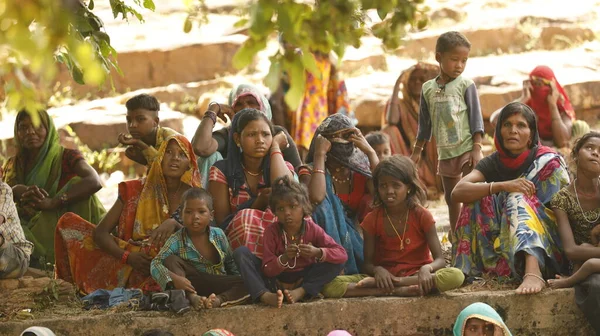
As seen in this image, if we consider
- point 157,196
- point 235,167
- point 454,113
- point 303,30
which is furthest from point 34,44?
point 454,113

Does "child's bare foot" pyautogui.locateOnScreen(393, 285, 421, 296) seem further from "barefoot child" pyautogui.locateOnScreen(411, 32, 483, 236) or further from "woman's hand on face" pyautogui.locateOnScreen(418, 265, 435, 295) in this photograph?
"barefoot child" pyautogui.locateOnScreen(411, 32, 483, 236)

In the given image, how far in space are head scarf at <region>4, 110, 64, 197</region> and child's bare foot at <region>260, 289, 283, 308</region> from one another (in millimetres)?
2404

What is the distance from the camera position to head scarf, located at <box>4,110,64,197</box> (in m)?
8.14

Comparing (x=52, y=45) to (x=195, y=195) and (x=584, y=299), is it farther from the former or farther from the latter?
(x=584, y=299)

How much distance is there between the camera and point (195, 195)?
264 inches

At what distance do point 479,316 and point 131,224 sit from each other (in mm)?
2645

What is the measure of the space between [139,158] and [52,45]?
4.40m

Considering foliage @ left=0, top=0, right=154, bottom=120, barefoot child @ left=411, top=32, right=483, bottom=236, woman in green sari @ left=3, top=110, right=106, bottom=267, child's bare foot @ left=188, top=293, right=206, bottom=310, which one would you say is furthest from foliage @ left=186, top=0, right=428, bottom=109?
woman in green sari @ left=3, top=110, right=106, bottom=267

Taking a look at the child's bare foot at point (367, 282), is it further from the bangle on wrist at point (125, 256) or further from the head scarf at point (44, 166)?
the head scarf at point (44, 166)

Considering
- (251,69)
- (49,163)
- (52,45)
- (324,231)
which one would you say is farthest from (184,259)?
(251,69)

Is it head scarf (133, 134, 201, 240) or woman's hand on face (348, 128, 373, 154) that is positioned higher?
woman's hand on face (348, 128, 373, 154)

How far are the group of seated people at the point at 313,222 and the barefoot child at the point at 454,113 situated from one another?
0.81 meters

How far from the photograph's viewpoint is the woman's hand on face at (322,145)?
24.0 feet

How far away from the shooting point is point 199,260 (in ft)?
22.2
